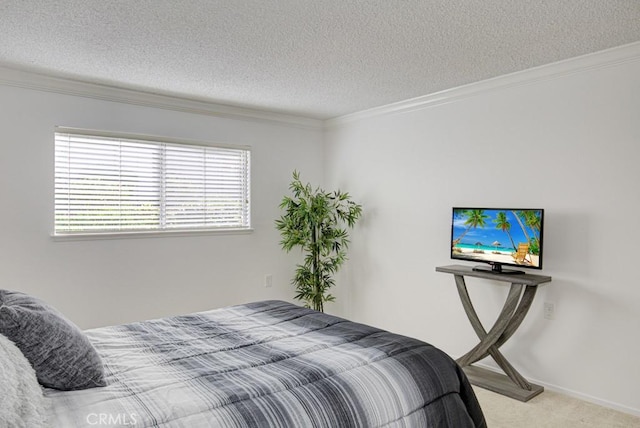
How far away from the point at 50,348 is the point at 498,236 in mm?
3003

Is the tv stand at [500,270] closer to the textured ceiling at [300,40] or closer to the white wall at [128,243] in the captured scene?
the textured ceiling at [300,40]

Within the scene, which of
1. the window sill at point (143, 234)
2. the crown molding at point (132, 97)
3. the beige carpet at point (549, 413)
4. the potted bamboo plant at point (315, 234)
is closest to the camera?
the beige carpet at point (549, 413)

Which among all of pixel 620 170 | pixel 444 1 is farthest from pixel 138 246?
pixel 620 170

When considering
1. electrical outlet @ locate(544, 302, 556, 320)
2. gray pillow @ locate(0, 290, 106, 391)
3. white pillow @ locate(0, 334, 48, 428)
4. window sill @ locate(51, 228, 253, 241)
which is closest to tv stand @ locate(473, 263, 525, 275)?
electrical outlet @ locate(544, 302, 556, 320)

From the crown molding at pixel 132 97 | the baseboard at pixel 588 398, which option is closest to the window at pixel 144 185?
the crown molding at pixel 132 97

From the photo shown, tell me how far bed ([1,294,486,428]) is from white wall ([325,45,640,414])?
5.02 ft

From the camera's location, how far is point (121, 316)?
398 centimetres

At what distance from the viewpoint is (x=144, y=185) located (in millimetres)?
4172

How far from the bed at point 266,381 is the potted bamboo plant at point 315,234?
2170 millimetres

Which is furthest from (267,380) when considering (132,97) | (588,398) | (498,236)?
(132,97)

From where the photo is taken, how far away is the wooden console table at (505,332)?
3227 millimetres

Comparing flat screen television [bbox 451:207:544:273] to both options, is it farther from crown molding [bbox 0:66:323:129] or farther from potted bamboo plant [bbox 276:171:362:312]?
crown molding [bbox 0:66:323:129]

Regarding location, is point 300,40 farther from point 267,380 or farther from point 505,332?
point 505,332

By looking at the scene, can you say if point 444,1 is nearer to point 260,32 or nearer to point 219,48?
point 260,32
